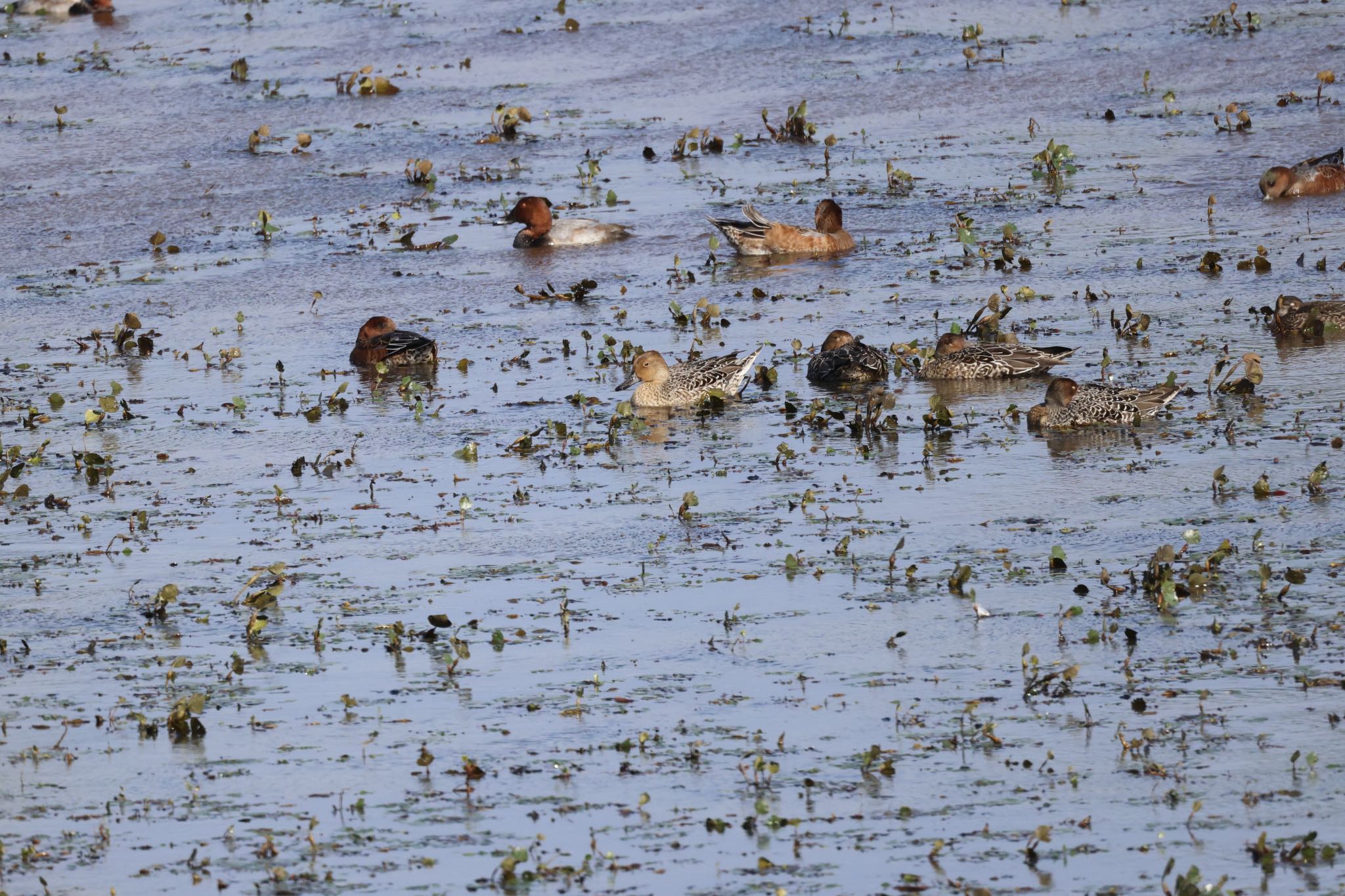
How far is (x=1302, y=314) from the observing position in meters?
13.6

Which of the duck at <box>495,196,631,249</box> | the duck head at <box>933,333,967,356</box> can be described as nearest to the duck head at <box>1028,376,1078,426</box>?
the duck head at <box>933,333,967,356</box>

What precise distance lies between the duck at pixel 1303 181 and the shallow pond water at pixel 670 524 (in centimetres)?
18

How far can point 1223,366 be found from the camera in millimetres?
12930

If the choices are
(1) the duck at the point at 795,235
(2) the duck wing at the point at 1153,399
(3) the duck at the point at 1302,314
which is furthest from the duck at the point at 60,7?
(2) the duck wing at the point at 1153,399

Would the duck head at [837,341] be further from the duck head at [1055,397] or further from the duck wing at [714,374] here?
the duck head at [1055,397]

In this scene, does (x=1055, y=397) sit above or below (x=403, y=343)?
below

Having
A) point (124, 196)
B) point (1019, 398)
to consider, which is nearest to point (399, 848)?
point (1019, 398)

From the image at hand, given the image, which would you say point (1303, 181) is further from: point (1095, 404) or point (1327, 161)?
point (1095, 404)

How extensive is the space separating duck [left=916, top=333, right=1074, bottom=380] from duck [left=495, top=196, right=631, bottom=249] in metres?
5.44

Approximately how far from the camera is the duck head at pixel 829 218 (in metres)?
17.2

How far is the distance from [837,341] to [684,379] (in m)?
1.20

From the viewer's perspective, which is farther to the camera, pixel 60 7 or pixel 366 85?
pixel 60 7

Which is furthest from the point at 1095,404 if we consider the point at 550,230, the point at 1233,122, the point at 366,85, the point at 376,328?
the point at 366,85

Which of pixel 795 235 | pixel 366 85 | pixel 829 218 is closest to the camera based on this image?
pixel 829 218
